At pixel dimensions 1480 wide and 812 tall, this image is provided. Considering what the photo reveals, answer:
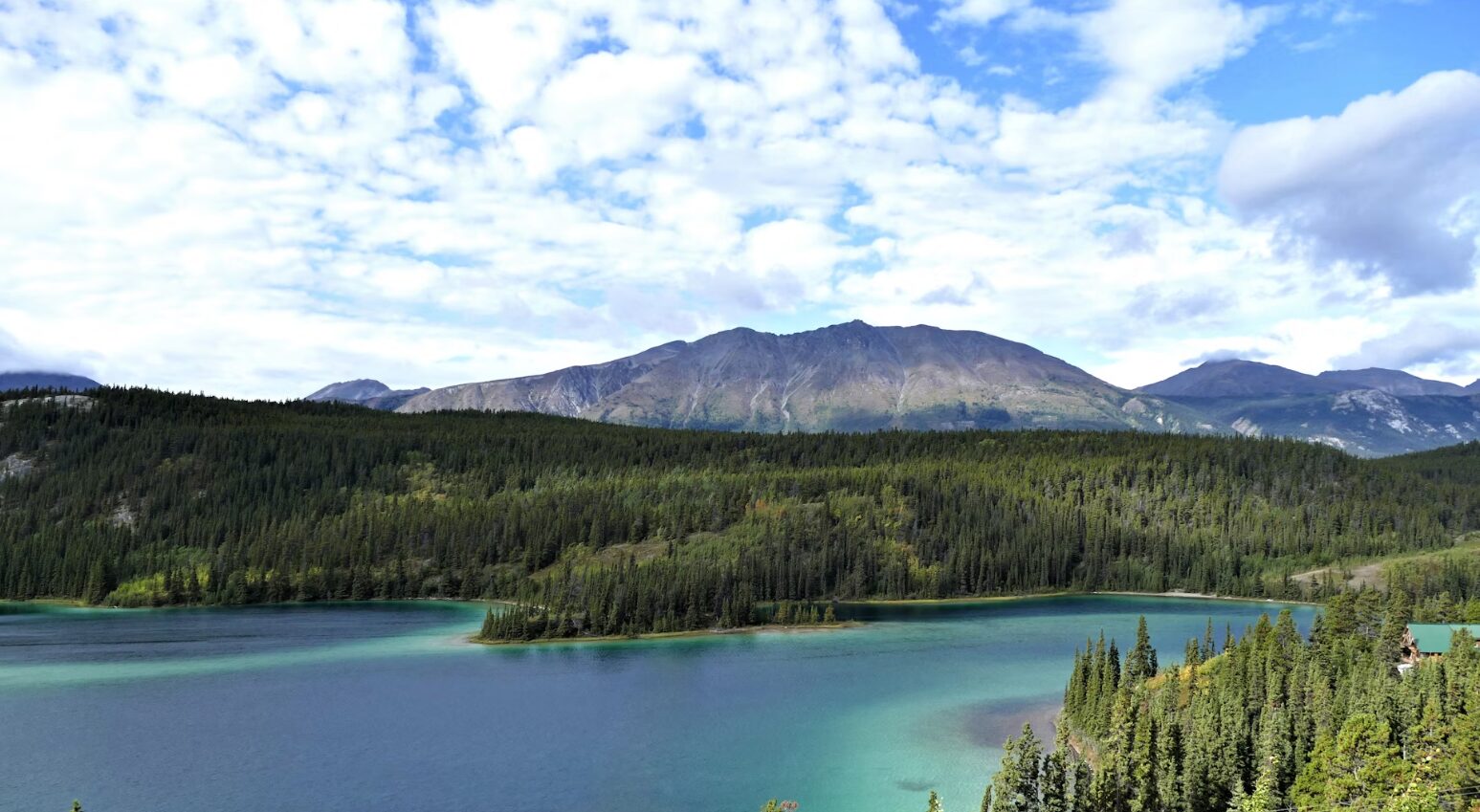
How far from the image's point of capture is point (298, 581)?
195 meters

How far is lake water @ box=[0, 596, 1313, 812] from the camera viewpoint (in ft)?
235

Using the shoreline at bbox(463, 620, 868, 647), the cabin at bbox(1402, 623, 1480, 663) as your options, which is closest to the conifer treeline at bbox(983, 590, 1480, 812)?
the cabin at bbox(1402, 623, 1480, 663)

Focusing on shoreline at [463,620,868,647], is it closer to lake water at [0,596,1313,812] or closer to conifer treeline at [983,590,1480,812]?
lake water at [0,596,1313,812]

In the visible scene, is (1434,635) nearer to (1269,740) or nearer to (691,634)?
(1269,740)

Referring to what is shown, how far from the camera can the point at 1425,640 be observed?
301 ft

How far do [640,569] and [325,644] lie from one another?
51735 mm

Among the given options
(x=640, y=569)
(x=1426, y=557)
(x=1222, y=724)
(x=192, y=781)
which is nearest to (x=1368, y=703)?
(x=1222, y=724)

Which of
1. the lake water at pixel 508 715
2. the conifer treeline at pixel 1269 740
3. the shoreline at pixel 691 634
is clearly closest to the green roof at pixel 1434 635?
the conifer treeline at pixel 1269 740

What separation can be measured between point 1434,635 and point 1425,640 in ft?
7.05

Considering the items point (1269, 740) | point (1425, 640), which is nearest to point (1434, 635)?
point (1425, 640)

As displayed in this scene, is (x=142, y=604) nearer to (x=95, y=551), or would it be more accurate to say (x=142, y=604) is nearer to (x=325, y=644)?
(x=95, y=551)

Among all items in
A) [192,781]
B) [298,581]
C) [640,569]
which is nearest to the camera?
[192,781]

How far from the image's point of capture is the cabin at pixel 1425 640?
89.1m

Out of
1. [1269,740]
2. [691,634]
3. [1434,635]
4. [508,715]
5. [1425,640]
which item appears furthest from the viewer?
[691,634]
